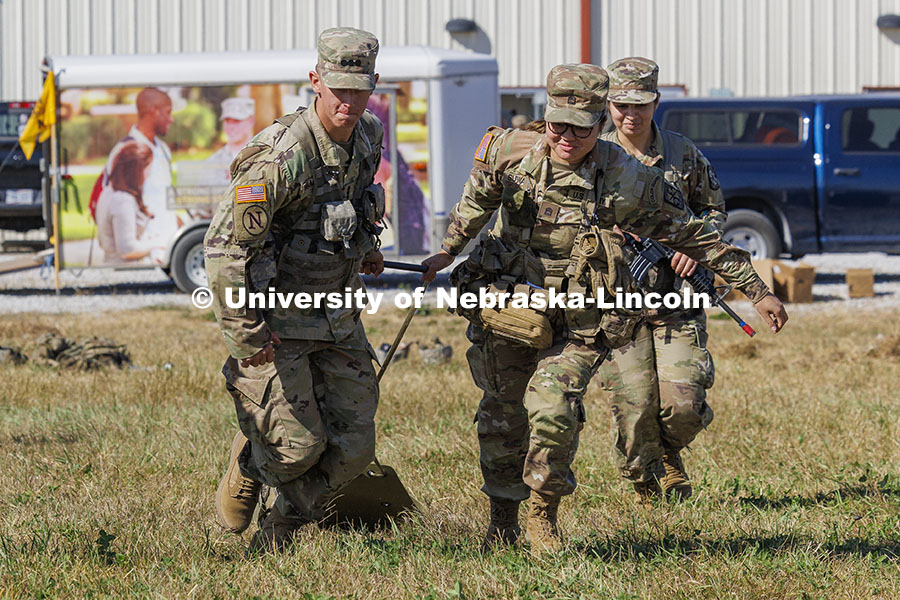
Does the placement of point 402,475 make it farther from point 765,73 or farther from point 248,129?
point 765,73

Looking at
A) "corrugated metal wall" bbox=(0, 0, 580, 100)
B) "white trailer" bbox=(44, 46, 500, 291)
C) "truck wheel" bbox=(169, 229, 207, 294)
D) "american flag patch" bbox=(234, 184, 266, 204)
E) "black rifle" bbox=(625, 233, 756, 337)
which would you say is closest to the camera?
"american flag patch" bbox=(234, 184, 266, 204)

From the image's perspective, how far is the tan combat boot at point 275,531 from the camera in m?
4.55

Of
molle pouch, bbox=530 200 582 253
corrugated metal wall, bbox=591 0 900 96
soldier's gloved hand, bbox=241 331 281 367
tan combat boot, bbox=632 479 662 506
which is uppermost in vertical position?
corrugated metal wall, bbox=591 0 900 96

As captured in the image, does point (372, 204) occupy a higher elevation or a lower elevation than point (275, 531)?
higher

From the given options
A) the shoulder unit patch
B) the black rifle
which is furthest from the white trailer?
the shoulder unit patch

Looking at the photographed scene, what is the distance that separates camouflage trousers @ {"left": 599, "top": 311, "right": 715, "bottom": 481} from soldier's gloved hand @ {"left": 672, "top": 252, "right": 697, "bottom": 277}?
0.23 m

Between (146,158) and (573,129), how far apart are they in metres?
9.06

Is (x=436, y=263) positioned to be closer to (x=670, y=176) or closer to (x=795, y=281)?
(x=670, y=176)

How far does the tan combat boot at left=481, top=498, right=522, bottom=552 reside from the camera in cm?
471

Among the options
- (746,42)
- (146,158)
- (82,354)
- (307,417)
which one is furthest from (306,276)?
(746,42)

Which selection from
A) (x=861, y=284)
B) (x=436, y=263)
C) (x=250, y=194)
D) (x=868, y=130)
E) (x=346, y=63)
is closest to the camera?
(x=250, y=194)

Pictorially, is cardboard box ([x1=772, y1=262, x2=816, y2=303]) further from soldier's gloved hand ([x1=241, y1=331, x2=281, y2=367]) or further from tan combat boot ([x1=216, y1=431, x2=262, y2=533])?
soldier's gloved hand ([x1=241, y1=331, x2=281, y2=367])

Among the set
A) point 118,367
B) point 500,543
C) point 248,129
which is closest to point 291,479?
point 500,543

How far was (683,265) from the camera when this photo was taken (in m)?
5.26
